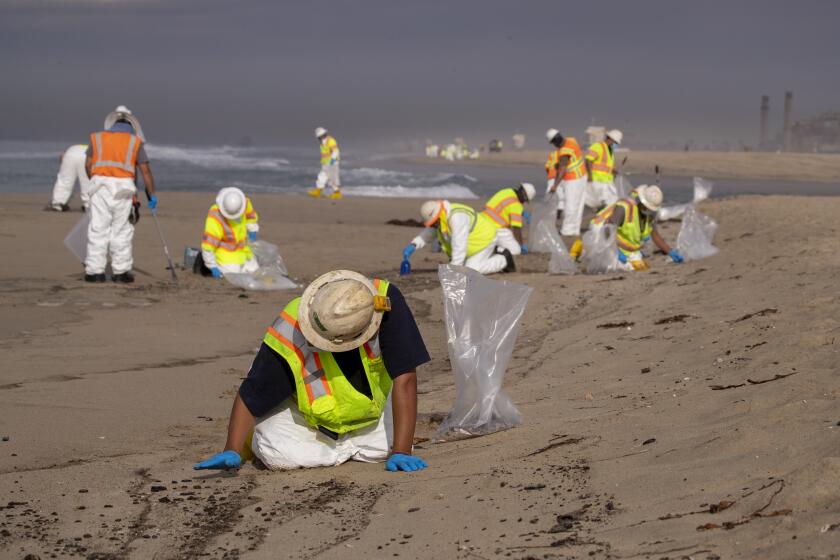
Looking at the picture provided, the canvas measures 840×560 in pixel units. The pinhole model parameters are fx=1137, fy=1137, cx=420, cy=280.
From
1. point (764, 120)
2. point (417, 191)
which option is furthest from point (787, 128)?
point (417, 191)

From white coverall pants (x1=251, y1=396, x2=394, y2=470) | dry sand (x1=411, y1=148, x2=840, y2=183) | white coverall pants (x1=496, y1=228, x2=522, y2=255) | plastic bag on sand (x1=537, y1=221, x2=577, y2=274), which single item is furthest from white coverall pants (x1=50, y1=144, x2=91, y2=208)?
dry sand (x1=411, y1=148, x2=840, y2=183)

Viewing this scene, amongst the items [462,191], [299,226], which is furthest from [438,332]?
[462,191]

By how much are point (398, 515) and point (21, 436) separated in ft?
7.42

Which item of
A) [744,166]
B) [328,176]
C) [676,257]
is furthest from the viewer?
[744,166]

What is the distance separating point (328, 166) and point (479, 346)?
2036cm

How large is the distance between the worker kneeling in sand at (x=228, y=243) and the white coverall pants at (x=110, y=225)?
791 millimetres

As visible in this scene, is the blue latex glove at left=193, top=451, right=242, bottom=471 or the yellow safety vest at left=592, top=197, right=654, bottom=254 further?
the yellow safety vest at left=592, top=197, right=654, bottom=254

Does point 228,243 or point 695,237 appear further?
point 695,237

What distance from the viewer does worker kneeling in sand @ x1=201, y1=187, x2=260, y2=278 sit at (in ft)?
37.4

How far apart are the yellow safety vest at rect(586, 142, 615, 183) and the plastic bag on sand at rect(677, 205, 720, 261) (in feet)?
14.2

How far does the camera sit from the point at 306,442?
16.2ft

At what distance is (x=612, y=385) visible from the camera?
20.4ft

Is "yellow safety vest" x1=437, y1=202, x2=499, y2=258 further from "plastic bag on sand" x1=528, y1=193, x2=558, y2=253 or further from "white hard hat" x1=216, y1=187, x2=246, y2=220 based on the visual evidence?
"white hard hat" x1=216, y1=187, x2=246, y2=220

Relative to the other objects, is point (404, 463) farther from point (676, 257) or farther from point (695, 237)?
point (695, 237)
